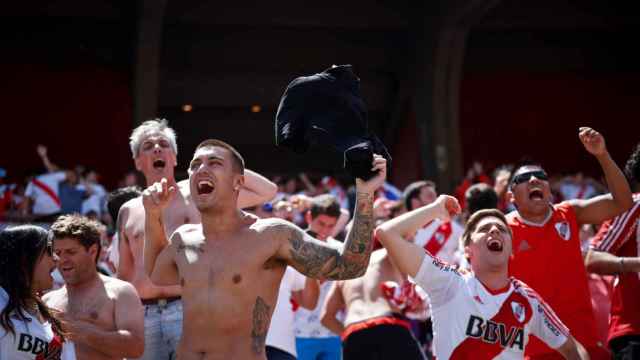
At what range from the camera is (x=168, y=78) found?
2095 centimetres

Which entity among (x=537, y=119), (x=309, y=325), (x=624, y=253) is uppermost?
(x=537, y=119)

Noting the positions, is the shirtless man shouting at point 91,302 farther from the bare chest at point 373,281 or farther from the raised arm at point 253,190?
the bare chest at point 373,281

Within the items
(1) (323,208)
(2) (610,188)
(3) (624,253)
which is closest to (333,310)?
(1) (323,208)

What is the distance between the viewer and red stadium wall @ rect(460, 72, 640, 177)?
22328 mm

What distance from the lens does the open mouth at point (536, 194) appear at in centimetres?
614

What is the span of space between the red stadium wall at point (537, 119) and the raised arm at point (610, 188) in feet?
53.3

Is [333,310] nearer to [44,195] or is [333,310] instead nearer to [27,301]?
[27,301]

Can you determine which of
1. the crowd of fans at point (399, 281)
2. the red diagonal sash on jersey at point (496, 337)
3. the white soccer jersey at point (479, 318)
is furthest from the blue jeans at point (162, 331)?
the red diagonal sash on jersey at point (496, 337)

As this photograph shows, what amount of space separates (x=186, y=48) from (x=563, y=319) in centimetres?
1612

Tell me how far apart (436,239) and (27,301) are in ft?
17.4

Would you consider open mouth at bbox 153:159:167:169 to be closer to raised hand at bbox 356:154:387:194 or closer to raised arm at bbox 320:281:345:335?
raised arm at bbox 320:281:345:335

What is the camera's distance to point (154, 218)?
456 centimetres

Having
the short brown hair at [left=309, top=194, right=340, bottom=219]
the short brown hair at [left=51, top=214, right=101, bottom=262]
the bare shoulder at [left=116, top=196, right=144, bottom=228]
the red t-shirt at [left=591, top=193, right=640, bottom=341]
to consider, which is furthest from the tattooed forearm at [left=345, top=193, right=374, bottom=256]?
the short brown hair at [left=309, top=194, right=340, bottom=219]

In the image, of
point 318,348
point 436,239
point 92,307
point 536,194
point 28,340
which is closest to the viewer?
point 28,340
